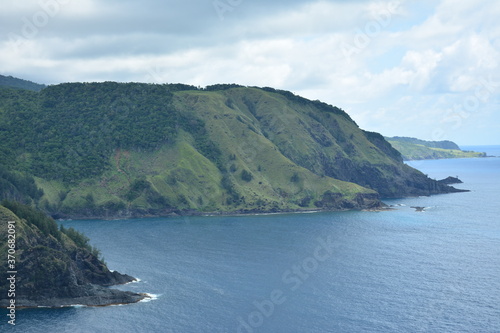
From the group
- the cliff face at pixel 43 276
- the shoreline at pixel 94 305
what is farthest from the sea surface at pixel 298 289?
the cliff face at pixel 43 276

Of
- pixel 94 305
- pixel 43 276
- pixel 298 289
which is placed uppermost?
pixel 43 276

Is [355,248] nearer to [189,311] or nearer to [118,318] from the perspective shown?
[189,311]

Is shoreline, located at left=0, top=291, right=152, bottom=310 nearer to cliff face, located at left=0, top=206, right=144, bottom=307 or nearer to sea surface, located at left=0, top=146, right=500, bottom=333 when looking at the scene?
cliff face, located at left=0, top=206, right=144, bottom=307

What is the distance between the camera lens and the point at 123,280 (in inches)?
5669

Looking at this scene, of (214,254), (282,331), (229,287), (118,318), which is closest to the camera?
(282,331)

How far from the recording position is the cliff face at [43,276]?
400 ft

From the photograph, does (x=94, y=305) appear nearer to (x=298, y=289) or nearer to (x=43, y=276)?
(x=43, y=276)

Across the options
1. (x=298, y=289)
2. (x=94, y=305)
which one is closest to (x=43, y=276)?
(x=94, y=305)

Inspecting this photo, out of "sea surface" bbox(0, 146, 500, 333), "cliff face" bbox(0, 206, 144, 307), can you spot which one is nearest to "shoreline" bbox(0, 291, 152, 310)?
"cliff face" bbox(0, 206, 144, 307)

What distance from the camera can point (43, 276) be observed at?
124 meters

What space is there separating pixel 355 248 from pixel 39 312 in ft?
353

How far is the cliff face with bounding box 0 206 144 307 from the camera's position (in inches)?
4798

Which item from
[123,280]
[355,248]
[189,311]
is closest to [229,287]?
[189,311]

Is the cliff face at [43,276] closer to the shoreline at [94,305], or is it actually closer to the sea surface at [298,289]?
the shoreline at [94,305]
